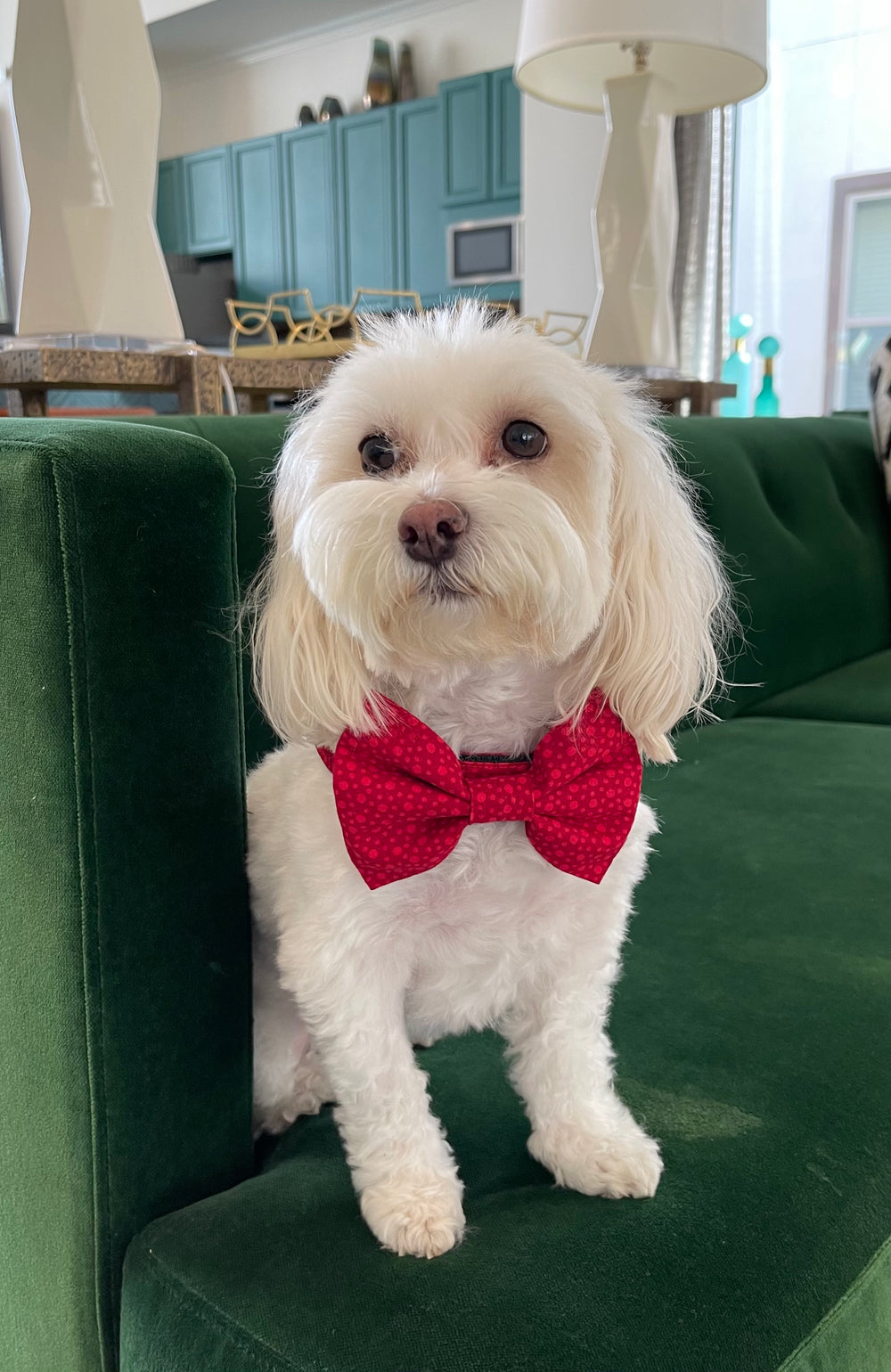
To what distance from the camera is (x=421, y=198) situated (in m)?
5.25

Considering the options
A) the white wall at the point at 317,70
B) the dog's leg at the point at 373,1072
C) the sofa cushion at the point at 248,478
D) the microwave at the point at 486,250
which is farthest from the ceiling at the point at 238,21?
the dog's leg at the point at 373,1072

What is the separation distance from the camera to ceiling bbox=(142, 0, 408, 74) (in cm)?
537

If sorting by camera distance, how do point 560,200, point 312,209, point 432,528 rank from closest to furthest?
point 432,528
point 560,200
point 312,209

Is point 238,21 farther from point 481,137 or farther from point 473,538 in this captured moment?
point 473,538

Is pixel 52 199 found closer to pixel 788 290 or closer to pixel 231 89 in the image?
pixel 788 290

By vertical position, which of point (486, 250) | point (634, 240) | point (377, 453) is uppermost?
point (486, 250)

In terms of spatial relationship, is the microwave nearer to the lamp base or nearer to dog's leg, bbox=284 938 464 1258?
the lamp base

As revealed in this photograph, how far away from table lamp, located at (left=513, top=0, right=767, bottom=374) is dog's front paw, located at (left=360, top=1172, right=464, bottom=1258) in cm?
203

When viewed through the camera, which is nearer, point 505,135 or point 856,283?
point 856,283

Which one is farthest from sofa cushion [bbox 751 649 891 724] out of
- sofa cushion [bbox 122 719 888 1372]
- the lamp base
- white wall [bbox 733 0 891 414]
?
white wall [bbox 733 0 891 414]

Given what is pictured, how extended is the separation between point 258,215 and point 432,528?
6065 mm

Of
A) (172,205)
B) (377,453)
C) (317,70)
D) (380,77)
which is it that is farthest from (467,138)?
(377,453)

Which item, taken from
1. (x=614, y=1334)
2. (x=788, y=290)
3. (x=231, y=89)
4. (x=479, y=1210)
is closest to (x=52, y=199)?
(x=479, y=1210)

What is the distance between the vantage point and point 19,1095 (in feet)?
2.39
